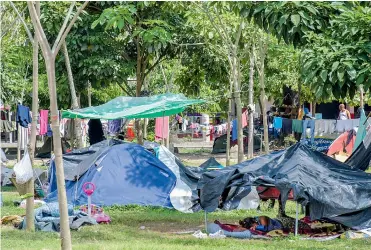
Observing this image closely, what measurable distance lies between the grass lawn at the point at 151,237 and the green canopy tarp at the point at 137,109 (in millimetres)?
2073

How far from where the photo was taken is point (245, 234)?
11.8 meters

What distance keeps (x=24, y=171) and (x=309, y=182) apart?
4.45m

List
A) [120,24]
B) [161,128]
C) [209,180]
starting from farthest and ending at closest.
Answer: [161,128] < [120,24] < [209,180]

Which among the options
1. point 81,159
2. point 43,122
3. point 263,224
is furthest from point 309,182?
point 43,122

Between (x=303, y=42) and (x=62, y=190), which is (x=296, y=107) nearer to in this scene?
(x=303, y=42)

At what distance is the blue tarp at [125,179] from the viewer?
51.1 ft

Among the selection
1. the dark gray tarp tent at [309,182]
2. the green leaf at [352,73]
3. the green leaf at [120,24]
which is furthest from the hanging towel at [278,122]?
the green leaf at [352,73]

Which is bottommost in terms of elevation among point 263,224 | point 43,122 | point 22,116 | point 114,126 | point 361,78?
point 263,224

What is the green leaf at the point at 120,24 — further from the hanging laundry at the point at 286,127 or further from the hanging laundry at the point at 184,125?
the hanging laundry at the point at 184,125

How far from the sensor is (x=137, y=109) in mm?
15586

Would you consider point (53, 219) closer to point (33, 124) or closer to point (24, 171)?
point (24, 171)

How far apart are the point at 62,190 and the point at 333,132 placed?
16.2 m

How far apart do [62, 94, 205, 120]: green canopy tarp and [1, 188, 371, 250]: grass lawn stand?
2073mm

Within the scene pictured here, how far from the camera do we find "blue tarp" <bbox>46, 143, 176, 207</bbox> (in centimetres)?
1558
